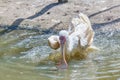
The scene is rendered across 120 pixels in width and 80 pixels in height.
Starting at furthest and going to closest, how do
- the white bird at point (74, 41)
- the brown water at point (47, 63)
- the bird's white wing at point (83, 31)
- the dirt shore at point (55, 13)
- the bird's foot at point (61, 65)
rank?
1. the dirt shore at point (55, 13)
2. the bird's white wing at point (83, 31)
3. the white bird at point (74, 41)
4. the bird's foot at point (61, 65)
5. the brown water at point (47, 63)

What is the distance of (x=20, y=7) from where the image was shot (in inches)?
479

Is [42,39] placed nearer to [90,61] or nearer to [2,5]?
[90,61]

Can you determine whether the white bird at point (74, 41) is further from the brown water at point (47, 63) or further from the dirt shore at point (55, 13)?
the dirt shore at point (55, 13)

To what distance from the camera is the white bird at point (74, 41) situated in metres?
A: 7.79

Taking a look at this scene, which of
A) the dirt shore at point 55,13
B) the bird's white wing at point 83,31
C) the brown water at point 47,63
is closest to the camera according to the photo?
the brown water at point 47,63

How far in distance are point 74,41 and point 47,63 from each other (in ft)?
2.49

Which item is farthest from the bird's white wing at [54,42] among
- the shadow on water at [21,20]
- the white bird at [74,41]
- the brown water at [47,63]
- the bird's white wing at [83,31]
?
the shadow on water at [21,20]

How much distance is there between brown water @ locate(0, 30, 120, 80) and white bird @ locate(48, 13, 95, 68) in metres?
0.20

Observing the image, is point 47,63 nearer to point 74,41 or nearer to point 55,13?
point 74,41

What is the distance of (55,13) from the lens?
11.3m

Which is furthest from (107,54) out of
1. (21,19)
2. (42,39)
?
(21,19)

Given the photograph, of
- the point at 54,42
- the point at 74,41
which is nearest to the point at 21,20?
the point at 74,41

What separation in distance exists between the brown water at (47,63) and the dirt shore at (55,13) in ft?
2.36

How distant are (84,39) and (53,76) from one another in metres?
1.63
